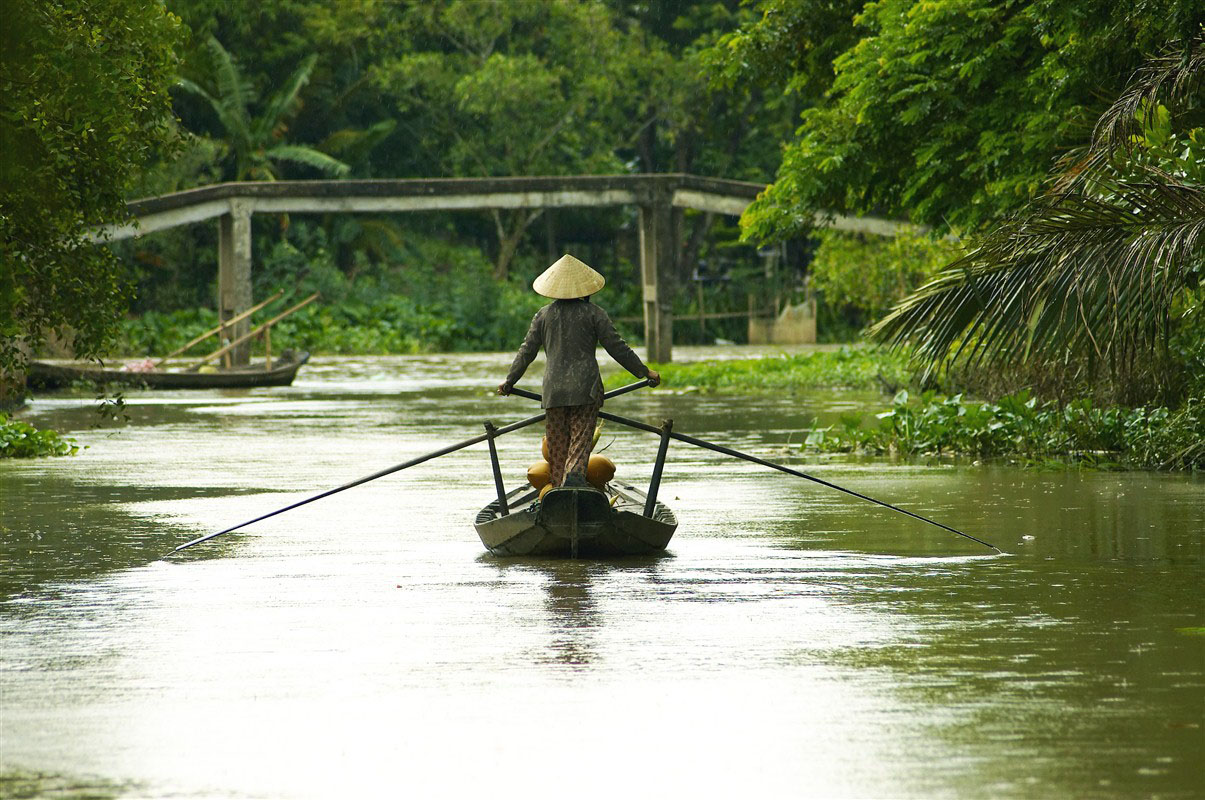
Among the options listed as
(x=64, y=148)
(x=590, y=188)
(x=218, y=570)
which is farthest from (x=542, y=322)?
(x=590, y=188)

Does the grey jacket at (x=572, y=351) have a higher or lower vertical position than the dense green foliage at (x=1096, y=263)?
lower

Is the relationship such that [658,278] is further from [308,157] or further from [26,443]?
[26,443]

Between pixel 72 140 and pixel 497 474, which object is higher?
pixel 72 140

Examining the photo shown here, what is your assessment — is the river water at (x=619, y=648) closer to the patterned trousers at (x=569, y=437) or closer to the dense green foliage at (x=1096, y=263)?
the patterned trousers at (x=569, y=437)

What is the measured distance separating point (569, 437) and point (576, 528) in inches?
36.8

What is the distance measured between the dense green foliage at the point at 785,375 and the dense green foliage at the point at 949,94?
762 centimetres

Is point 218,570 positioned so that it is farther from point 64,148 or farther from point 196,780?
point 196,780

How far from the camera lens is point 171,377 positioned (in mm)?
32719

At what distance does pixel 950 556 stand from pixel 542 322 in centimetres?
307

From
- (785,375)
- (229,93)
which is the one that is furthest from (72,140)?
(229,93)

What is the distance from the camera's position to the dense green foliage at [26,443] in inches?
727

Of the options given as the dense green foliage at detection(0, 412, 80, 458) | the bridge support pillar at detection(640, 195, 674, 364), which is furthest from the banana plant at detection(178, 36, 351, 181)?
the dense green foliage at detection(0, 412, 80, 458)

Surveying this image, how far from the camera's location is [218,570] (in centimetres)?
1045

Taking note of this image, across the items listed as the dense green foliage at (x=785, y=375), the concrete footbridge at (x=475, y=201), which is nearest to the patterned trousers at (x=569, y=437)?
the dense green foliage at (x=785, y=375)
